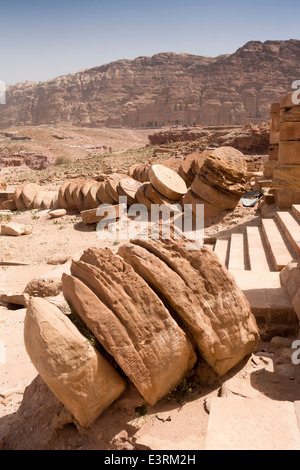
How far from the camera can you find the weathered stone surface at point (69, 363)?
2.67 metres

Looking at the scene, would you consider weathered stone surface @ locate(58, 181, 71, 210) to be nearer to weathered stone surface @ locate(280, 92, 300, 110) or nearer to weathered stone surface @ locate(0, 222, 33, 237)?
weathered stone surface @ locate(0, 222, 33, 237)

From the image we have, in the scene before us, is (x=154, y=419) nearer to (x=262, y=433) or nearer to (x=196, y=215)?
(x=262, y=433)

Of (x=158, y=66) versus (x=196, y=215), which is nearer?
(x=196, y=215)

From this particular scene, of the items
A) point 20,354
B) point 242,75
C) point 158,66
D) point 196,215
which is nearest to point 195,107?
point 242,75

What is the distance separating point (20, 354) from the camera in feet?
15.0

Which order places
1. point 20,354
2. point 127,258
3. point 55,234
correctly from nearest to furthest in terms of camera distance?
1. point 127,258
2. point 20,354
3. point 55,234

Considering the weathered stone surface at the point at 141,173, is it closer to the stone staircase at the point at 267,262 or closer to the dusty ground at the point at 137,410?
the stone staircase at the point at 267,262

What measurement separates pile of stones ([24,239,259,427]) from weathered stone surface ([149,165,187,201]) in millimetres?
7179

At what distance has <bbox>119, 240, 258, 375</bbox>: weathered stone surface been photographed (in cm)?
303

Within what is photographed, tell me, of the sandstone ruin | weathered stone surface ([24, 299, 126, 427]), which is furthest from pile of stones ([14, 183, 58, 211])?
weathered stone surface ([24, 299, 126, 427])

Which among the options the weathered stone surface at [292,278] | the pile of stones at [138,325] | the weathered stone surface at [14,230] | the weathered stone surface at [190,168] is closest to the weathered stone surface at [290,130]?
the weathered stone surface at [292,278]

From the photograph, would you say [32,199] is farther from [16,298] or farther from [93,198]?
[16,298]

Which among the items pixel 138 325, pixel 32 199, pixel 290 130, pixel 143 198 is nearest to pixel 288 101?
pixel 290 130
